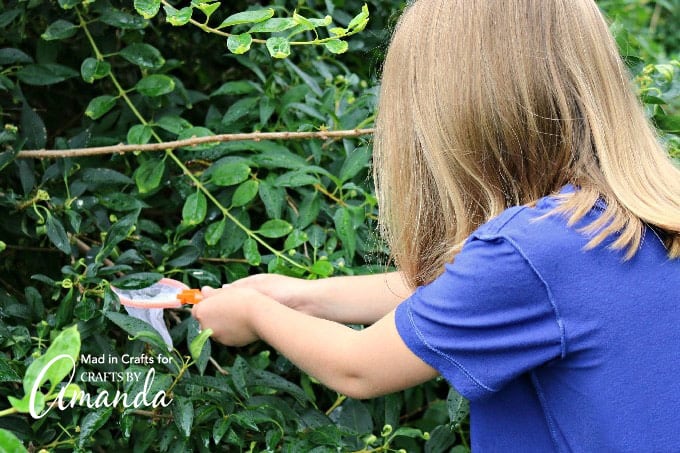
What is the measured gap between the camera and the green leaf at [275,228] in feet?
5.64

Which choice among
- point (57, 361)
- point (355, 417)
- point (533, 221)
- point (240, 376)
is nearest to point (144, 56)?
point (240, 376)

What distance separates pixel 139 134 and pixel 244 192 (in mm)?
226

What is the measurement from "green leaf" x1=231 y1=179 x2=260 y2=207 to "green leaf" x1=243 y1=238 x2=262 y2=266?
71 millimetres

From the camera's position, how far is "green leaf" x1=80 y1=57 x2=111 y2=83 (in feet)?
5.72

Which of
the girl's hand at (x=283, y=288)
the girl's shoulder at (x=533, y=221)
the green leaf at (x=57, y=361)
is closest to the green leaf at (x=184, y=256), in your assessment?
the girl's hand at (x=283, y=288)

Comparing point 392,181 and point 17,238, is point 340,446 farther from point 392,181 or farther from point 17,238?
point 17,238

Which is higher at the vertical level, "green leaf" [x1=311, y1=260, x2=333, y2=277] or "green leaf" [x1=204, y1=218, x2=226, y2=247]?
"green leaf" [x1=204, y1=218, x2=226, y2=247]

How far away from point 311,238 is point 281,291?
0.52 ft

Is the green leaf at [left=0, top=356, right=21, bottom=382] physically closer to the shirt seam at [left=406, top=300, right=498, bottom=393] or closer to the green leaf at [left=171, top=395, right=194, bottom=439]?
the green leaf at [left=171, top=395, right=194, bottom=439]

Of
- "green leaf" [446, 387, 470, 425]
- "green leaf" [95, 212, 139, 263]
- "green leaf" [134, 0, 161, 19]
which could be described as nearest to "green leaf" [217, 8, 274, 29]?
"green leaf" [134, 0, 161, 19]

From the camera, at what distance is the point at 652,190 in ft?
4.26

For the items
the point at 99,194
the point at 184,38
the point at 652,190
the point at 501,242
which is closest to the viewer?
the point at 501,242

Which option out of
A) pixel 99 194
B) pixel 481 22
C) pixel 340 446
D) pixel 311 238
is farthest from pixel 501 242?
pixel 99 194

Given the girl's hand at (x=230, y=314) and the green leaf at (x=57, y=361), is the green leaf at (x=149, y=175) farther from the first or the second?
the green leaf at (x=57, y=361)
